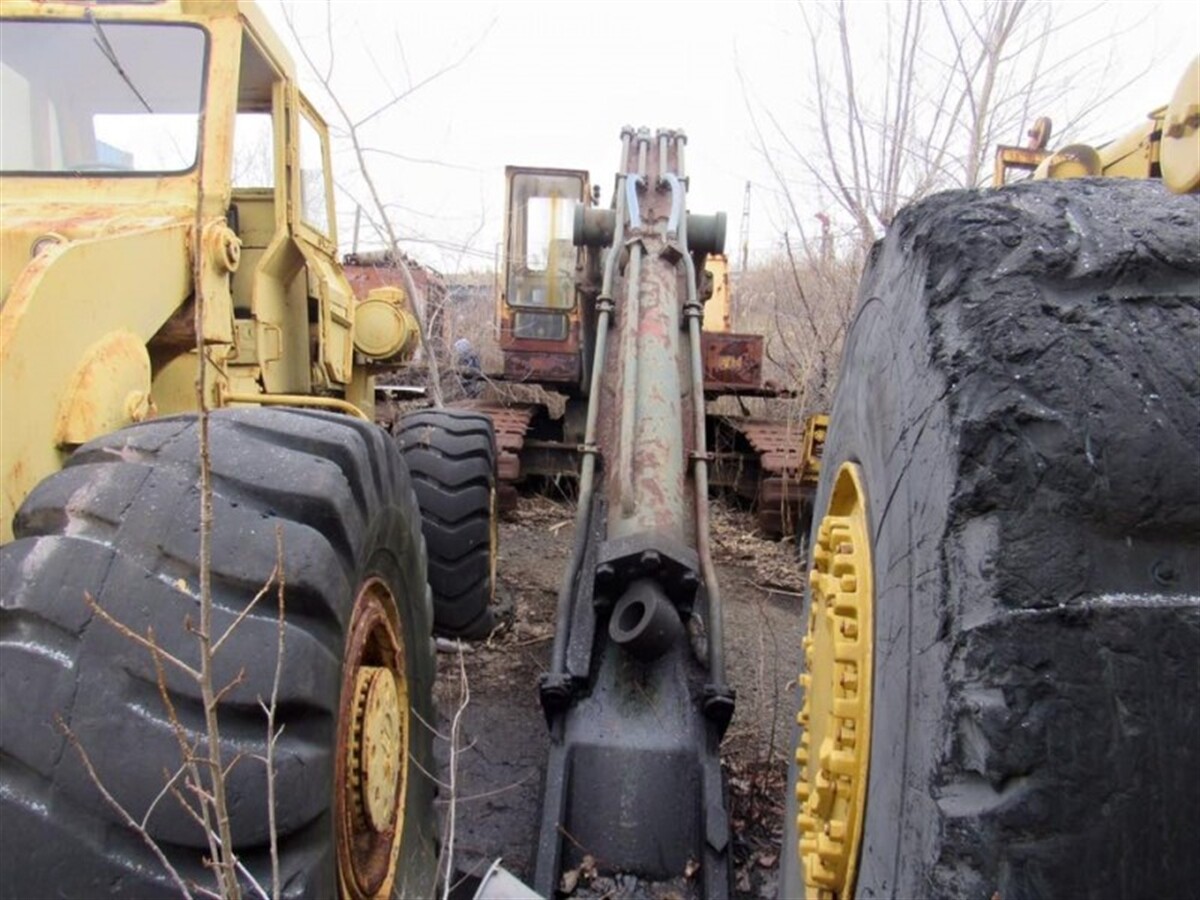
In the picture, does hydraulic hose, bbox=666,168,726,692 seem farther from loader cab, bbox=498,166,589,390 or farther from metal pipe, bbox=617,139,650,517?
loader cab, bbox=498,166,589,390

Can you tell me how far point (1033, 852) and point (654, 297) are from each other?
9.94ft

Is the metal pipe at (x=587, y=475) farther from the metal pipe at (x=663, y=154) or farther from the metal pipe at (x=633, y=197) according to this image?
the metal pipe at (x=663, y=154)

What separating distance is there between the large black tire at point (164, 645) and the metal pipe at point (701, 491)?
1233 millimetres

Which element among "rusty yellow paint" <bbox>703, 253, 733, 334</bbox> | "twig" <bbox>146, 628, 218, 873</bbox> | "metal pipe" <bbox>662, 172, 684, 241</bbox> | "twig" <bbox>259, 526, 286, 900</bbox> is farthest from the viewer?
"rusty yellow paint" <bbox>703, 253, 733, 334</bbox>

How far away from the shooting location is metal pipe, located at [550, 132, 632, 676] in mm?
3049

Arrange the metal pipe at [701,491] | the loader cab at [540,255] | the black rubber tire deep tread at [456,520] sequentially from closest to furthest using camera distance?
the metal pipe at [701,491] < the black rubber tire deep tread at [456,520] < the loader cab at [540,255]

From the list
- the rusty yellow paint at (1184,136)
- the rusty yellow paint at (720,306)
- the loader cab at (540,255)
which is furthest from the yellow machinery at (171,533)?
the rusty yellow paint at (720,306)

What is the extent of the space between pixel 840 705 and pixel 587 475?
2.05 meters

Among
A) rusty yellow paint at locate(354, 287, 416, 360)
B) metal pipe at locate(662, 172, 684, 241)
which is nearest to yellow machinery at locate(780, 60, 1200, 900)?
metal pipe at locate(662, 172, 684, 241)

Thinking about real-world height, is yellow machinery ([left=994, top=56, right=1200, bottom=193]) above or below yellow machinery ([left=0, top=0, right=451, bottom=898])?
above

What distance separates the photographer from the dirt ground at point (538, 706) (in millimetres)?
3309

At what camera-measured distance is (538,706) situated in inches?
175

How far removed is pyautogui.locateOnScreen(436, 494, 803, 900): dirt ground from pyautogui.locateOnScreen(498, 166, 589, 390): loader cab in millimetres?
2878

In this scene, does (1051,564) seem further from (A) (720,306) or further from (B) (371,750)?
(A) (720,306)
